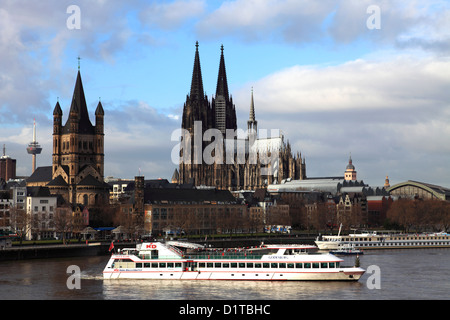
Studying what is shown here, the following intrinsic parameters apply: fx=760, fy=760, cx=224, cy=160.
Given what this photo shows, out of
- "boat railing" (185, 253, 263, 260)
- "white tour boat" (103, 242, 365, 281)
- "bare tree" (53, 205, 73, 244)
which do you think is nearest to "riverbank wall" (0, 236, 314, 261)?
"bare tree" (53, 205, 73, 244)

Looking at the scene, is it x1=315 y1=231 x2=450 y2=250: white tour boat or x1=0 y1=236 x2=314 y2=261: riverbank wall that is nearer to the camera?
x1=0 y1=236 x2=314 y2=261: riverbank wall

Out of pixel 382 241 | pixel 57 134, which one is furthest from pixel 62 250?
pixel 57 134

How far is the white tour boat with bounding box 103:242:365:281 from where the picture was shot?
68.9m

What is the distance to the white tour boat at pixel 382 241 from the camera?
123 meters

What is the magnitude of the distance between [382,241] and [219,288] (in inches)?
2708

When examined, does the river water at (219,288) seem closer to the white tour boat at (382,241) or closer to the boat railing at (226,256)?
the boat railing at (226,256)

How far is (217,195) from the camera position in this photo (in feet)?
555

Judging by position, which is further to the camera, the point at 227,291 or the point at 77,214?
the point at 77,214

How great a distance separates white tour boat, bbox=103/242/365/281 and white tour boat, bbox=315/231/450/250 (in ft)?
172

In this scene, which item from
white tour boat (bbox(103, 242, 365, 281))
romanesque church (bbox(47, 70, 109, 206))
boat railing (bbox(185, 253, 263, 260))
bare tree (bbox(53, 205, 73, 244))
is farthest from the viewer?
romanesque church (bbox(47, 70, 109, 206))

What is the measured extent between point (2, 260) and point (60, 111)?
82.6m

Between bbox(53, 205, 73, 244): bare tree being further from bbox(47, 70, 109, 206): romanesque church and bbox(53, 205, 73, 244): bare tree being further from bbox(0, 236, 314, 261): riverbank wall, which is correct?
bbox(47, 70, 109, 206): romanesque church
